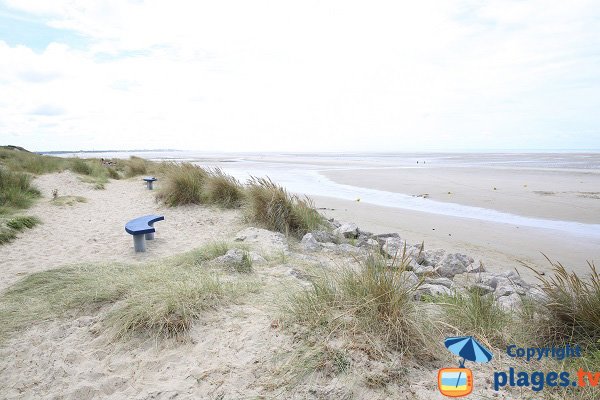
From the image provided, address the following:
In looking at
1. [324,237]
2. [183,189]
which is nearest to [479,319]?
[324,237]

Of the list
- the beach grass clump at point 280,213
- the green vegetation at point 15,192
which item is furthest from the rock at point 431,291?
the green vegetation at point 15,192

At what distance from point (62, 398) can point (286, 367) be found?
1558mm

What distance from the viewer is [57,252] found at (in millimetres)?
5801

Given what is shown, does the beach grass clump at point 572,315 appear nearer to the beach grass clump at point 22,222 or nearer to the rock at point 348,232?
the rock at point 348,232

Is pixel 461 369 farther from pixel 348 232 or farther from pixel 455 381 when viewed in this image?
pixel 348 232

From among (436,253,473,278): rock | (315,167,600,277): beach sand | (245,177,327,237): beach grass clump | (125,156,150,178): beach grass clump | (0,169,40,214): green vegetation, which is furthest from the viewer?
(125,156,150,178): beach grass clump

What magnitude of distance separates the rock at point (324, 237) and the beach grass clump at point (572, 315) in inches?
164

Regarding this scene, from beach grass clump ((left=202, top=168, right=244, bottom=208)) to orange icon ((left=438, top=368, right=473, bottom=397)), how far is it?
289 inches

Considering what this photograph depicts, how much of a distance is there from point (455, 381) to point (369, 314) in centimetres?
65

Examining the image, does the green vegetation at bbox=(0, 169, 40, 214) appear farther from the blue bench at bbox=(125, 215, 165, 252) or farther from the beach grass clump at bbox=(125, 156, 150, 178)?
the beach grass clump at bbox=(125, 156, 150, 178)

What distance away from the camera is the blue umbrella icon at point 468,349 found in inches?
91.0

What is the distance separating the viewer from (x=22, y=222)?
6.96 meters

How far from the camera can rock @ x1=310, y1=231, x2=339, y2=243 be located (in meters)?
6.57

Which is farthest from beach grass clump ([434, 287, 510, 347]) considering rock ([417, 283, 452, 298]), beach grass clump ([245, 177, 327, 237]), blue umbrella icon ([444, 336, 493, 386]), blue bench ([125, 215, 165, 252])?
blue bench ([125, 215, 165, 252])
